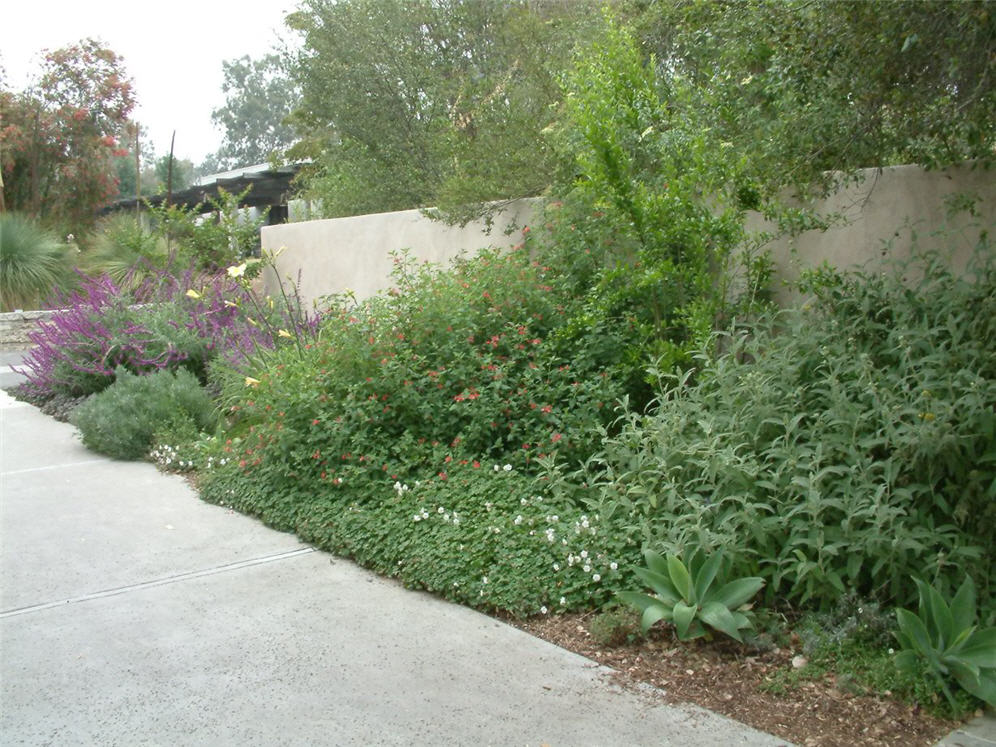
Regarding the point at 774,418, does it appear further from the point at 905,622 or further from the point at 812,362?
the point at 905,622

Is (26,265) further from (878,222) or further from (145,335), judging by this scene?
(878,222)

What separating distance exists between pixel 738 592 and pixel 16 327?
15120mm

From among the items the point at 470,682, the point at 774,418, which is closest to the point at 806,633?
the point at 774,418

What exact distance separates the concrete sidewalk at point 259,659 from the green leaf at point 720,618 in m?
0.40

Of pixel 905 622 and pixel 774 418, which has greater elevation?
pixel 774 418

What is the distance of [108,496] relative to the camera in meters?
7.18

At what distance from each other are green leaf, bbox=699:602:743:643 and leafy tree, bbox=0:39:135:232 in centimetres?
2187

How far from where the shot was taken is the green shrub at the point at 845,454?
417 cm

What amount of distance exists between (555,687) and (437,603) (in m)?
1.13

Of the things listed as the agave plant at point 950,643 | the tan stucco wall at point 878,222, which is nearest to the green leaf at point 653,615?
the agave plant at point 950,643

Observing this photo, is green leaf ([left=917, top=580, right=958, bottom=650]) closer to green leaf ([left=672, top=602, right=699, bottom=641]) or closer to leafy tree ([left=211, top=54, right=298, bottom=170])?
green leaf ([left=672, top=602, right=699, bottom=641])

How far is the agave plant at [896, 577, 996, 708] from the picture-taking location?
3.70 metres

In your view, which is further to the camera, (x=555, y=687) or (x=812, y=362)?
(x=812, y=362)

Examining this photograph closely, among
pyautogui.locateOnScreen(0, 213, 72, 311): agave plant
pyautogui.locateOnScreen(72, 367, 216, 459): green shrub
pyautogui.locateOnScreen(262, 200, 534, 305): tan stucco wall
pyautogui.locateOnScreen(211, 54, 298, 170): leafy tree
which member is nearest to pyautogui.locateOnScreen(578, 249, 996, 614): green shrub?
pyautogui.locateOnScreen(262, 200, 534, 305): tan stucco wall
